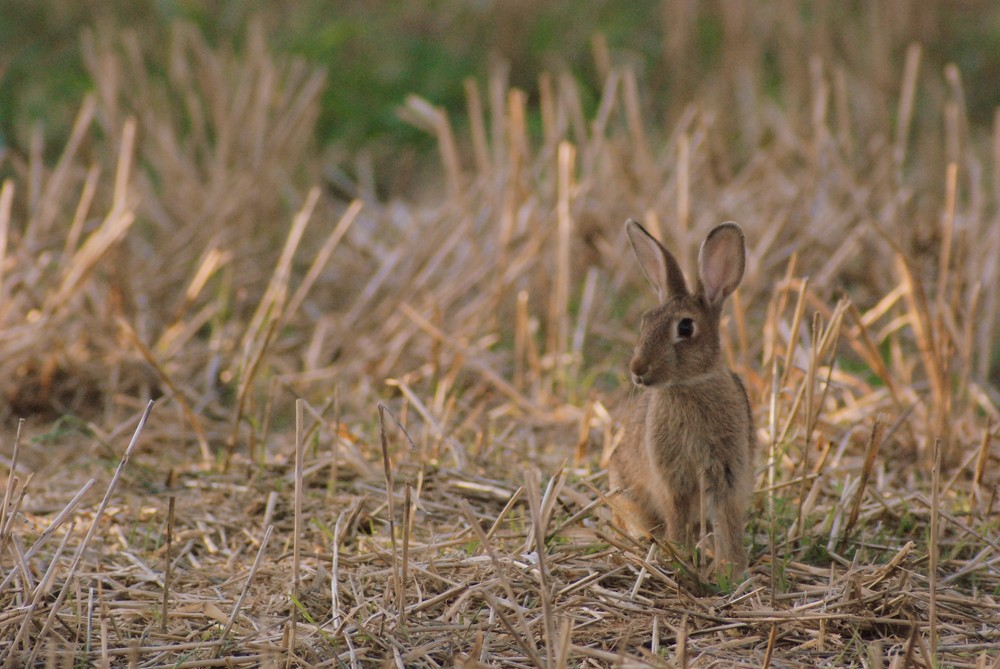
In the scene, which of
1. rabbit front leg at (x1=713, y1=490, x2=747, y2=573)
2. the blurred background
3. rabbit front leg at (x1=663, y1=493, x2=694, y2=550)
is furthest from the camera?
the blurred background

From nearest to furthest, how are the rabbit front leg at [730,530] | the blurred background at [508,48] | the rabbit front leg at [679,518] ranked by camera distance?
the rabbit front leg at [730,530]
the rabbit front leg at [679,518]
the blurred background at [508,48]

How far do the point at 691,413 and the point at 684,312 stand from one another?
0.26 metres

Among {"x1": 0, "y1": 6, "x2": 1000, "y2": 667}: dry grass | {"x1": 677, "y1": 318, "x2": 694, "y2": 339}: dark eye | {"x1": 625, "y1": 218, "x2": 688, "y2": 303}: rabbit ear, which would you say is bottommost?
{"x1": 0, "y1": 6, "x2": 1000, "y2": 667}: dry grass

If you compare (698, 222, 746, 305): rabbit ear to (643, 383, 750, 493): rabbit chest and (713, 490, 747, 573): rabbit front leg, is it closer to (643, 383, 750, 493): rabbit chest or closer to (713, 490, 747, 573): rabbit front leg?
(643, 383, 750, 493): rabbit chest

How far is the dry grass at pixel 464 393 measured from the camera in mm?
2857

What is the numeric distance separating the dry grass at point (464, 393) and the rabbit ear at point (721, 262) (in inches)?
10.8

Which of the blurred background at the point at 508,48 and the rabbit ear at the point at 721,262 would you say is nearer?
the rabbit ear at the point at 721,262

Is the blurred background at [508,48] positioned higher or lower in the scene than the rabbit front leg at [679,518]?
higher

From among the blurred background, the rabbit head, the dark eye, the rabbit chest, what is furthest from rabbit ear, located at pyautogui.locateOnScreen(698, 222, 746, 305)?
the blurred background

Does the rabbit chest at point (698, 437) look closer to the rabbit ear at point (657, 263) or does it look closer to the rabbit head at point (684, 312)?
the rabbit head at point (684, 312)

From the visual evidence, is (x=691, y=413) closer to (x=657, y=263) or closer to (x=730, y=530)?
(x=730, y=530)

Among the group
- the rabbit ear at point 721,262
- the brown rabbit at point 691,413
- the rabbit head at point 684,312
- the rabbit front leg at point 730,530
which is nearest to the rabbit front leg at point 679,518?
the brown rabbit at point 691,413

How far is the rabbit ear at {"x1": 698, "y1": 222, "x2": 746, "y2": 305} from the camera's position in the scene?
3295 mm

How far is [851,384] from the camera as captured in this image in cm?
445
